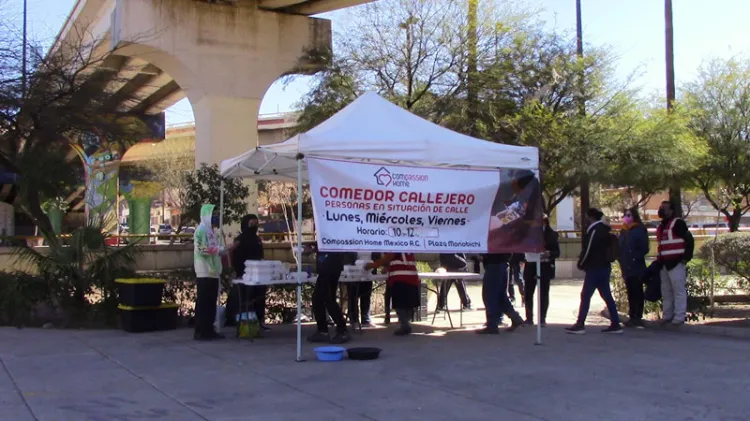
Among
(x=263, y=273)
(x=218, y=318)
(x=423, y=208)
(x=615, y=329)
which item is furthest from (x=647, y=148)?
(x=263, y=273)

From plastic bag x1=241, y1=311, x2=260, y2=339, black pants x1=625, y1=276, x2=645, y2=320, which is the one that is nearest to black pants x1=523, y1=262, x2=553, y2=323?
black pants x1=625, y1=276, x2=645, y2=320

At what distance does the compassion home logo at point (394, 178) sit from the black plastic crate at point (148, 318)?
4225mm

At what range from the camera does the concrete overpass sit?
810 inches

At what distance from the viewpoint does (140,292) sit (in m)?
10.3

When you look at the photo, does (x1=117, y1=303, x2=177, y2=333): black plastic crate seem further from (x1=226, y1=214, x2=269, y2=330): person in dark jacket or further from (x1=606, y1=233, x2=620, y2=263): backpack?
(x1=606, y1=233, x2=620, y2=263): backpack

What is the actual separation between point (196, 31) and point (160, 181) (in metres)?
32.0

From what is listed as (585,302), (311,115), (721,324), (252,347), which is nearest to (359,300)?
(252,347)

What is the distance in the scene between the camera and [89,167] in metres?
30.9

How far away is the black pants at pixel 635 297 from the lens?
10623 mm

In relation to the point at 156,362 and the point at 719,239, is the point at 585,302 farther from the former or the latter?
the point at 156,362

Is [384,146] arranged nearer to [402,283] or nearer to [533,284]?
[402,283]

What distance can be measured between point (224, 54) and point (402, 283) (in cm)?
1396

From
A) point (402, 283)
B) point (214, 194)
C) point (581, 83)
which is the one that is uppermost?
point (581, 83)

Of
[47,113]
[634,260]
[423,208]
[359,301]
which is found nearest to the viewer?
[423,208]
